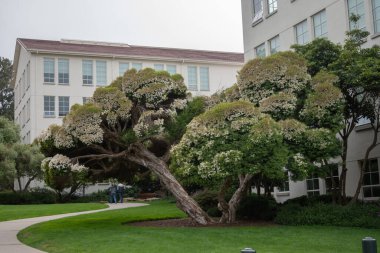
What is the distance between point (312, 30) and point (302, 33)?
35.2 inches

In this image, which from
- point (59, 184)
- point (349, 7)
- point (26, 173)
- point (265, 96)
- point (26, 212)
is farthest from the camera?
point (26, 173)

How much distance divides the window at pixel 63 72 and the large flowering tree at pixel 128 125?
28.5 metres

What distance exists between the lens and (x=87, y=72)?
45438 millimetres

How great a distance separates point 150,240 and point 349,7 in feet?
42.4

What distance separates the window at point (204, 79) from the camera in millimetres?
48169

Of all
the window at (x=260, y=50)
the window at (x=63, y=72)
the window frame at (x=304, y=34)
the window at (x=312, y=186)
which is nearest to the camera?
the window at (x=312, y=186)

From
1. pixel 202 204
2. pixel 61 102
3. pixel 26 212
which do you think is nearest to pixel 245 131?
pixel 202 204

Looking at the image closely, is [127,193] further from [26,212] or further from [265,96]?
[265,96]

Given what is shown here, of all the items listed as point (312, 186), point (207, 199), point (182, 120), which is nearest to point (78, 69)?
point (207, 199)

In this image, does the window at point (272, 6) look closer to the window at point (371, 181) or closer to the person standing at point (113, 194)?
the window at point (371, 181)

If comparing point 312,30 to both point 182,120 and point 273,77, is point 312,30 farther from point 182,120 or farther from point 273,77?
point 182,120

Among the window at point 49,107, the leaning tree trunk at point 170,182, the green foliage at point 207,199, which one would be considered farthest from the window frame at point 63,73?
the leaning tree trunk at point 170,182

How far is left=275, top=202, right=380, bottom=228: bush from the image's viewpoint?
1481 cm

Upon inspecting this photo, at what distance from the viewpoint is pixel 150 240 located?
12.3 meters
